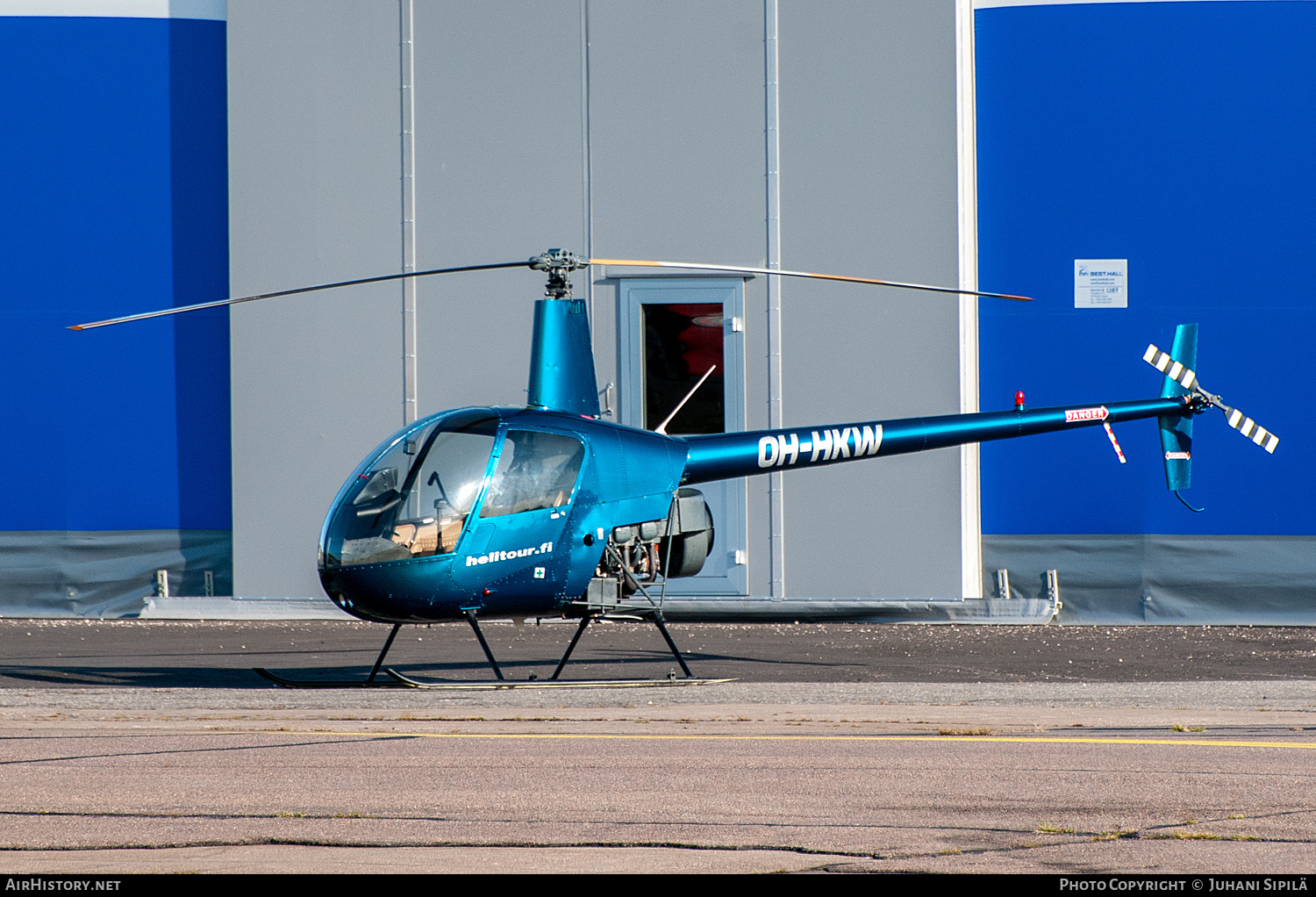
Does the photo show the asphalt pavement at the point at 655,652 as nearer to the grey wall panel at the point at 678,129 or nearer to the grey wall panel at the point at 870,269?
the grey wall panel at the point at 870,269

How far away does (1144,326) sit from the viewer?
12016 mm

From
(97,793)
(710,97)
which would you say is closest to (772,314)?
(710,97)

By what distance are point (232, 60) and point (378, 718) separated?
316 inches

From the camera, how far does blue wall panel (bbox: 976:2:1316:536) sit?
469 inches

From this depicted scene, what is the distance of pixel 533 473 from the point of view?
7.37 m

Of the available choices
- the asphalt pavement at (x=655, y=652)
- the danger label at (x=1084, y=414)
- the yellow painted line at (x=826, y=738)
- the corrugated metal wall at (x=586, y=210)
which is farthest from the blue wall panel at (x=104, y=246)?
the danger label at (x=1084, y=414)

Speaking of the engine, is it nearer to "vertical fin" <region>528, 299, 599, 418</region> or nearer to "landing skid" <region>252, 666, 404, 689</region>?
"vertical fin" <region>528, 299, 599, 418</region>

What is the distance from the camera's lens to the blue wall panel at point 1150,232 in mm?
11922

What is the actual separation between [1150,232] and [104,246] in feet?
33.7

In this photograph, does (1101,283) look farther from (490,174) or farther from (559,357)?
(559,357)

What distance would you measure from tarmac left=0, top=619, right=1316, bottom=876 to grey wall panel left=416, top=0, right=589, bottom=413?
3.26 metres

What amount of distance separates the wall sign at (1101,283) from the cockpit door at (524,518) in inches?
260

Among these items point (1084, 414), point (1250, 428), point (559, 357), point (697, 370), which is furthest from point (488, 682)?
point (1250, 428)
